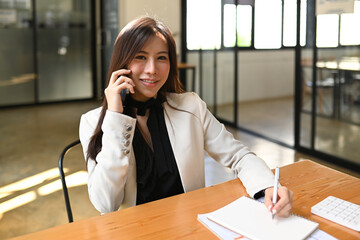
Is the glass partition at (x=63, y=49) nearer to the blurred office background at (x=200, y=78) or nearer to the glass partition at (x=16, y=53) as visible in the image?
the blurred office background at (x=200, y=78)

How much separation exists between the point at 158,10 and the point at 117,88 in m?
5.63

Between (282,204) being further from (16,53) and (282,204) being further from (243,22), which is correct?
(16,53)

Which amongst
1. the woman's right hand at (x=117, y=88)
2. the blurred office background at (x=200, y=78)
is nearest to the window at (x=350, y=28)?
the blurred office background at (x=200, y=78)

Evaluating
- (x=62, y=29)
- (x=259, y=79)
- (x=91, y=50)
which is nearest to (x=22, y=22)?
(x=62, y=29)

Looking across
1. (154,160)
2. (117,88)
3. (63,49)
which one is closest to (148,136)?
(154,160)

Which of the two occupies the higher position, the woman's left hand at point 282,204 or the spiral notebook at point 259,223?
the woman's left hand at point 282,204

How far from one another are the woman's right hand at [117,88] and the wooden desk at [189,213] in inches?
14.0

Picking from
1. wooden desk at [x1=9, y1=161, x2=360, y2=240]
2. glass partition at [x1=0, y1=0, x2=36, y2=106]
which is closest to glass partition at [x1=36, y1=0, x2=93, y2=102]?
glass partition at [x1=0, y1=0, x2=36, y2=106]

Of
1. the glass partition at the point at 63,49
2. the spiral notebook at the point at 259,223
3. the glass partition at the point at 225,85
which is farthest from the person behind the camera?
the glass partition at the point at 63,49

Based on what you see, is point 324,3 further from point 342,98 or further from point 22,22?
point 22,22

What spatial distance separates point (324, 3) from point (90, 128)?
10.2 ft

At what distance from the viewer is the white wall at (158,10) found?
664 centimetres

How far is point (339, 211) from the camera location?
1.12 metres

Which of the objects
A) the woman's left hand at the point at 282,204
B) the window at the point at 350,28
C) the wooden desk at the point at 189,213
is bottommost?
the wooden desk at the point at 189,213
